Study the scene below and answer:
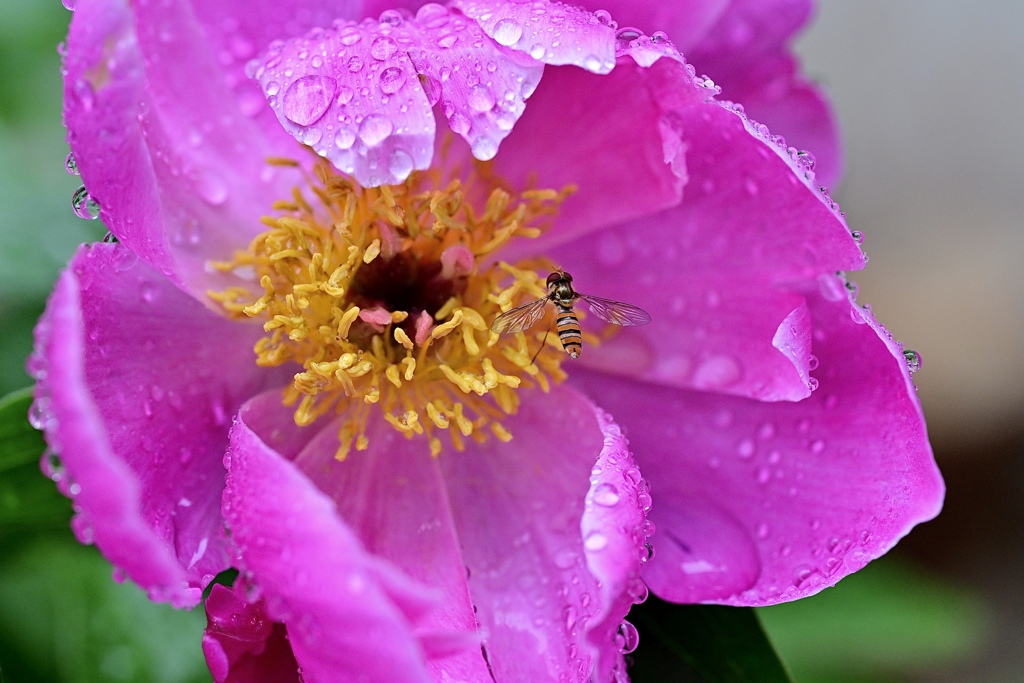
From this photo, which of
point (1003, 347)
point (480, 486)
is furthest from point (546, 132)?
point (1003, 347)

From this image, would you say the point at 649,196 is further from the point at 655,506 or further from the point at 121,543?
the point at 121,543

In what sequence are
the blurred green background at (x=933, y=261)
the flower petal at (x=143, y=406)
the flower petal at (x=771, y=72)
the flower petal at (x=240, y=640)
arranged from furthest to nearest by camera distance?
the blurred green background at (x=933, y=261), the flower petal at (x=771, y=72), the flower petal at (x=240, y=640), the flower petal at (x=143, y=406)

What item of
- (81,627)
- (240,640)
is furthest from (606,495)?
(81,627)

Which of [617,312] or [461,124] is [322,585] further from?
[617,312]

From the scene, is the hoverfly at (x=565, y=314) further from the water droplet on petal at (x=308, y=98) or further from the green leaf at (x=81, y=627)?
the green leaf at (x=81, y=627)

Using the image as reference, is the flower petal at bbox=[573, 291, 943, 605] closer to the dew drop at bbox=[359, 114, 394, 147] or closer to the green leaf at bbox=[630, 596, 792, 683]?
the green leaf at bbox=[630, 596, 792, 683]

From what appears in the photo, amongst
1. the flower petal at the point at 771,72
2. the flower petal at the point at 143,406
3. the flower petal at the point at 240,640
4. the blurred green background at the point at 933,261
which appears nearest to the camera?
the flower petal at the point at 143,406

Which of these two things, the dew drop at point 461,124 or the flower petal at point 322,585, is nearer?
the flower petal at point 322,585

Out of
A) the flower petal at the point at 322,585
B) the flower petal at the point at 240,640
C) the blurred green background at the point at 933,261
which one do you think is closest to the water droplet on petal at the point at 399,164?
the flower petal at the point at 322,585
